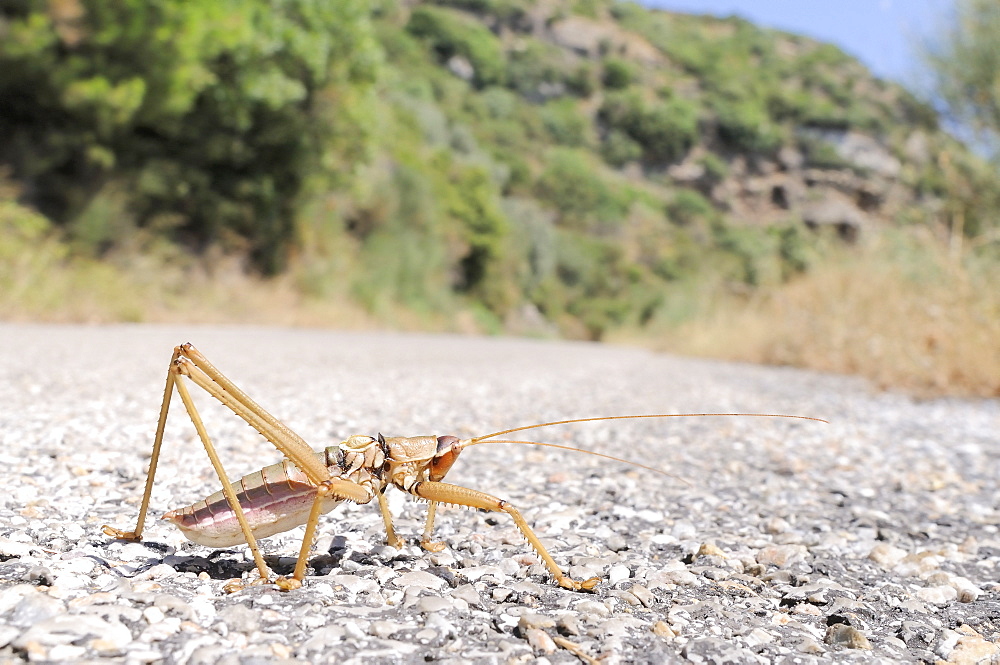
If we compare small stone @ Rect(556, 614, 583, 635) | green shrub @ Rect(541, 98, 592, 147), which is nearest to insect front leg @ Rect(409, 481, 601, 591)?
small stone @ Rect(556, 614, 583, 635)

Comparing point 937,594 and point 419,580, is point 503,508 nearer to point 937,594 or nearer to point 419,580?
point 419,580

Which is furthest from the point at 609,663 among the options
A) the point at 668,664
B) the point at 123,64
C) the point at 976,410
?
the point at 123,64

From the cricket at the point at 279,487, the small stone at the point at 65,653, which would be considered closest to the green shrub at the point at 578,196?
the cricket at the point at 279,487

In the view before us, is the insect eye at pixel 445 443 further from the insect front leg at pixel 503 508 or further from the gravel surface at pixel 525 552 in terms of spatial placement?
the gravel surface at pixel 525 552

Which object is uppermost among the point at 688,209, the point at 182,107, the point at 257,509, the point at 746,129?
the point at 746,129

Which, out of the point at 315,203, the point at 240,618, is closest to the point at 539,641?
the point at 240,618

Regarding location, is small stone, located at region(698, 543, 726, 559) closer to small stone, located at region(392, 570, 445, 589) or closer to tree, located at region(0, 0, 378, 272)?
small stone, located at region(392, 570, 445, 589)
